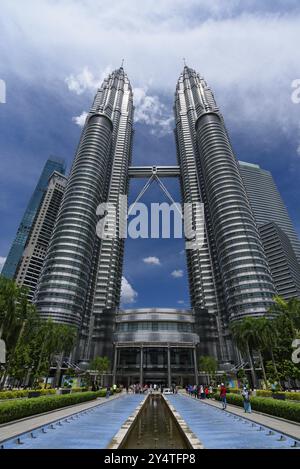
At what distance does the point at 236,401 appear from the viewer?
2666cm

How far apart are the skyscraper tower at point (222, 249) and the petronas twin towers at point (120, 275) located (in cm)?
39

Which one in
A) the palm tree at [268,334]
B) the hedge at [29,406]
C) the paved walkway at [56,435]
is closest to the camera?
the paved walkway at [56,435]

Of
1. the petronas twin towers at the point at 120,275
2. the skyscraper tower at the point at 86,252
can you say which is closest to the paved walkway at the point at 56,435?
the skyscraper tower at the point at 86,252

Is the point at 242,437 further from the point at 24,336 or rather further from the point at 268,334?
the point at 268,334

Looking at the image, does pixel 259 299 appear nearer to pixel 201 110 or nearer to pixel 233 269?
pixel 233 269

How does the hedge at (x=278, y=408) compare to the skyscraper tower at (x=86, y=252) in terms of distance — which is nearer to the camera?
the hedge at (x=278, y=408)

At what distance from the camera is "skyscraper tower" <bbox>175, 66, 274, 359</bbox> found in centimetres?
10012

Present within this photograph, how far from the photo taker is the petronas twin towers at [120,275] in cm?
9994

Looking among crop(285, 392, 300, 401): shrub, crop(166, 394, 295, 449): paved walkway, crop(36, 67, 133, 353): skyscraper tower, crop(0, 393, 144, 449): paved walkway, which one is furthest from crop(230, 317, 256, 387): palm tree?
crop(36, 67, 133, 353): skyscraper tower

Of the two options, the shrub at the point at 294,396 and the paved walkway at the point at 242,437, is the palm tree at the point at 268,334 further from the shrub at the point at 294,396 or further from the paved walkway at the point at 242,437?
the paved walkway at the point at 242,437

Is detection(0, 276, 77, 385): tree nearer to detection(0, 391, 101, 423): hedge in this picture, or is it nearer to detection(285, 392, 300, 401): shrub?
detection(0, 391, 101, 423): hedge
